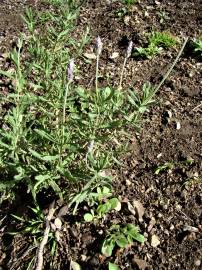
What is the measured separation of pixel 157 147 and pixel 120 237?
0.81 metres

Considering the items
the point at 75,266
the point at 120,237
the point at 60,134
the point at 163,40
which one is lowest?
the point at 75,266

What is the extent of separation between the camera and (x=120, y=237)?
258 centimetres

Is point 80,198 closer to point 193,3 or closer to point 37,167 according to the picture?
point 37,167

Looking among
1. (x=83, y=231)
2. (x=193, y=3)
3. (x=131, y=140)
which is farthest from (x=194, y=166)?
(x=193, y=3)

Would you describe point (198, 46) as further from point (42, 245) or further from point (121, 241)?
point (42, 245)

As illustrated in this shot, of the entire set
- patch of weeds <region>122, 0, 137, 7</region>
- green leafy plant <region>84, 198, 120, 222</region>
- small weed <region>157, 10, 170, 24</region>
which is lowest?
green leafy plant <region>84, 198, 120, 222</region>

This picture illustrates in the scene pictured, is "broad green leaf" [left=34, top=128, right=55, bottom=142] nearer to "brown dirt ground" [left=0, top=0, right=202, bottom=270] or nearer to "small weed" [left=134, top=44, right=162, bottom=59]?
"brown dirt ground" [left=0, top=0, right=202, bottom=270]

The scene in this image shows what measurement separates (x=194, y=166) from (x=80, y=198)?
3.09ft

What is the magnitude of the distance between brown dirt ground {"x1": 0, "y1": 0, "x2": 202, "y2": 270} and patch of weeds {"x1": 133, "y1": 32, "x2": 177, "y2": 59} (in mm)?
59

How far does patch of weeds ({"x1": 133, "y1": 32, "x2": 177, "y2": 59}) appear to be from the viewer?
383cm

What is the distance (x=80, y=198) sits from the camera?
242 centimetres

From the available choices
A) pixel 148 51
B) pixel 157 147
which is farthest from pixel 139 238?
pixel 148 51

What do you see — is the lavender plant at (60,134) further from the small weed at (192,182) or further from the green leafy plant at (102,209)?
the small weed at (192,182)

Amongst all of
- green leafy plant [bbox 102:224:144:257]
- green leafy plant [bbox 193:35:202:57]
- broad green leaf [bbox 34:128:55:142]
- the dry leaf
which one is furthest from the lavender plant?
green leafy plant [bbox 193:35:202:57]
